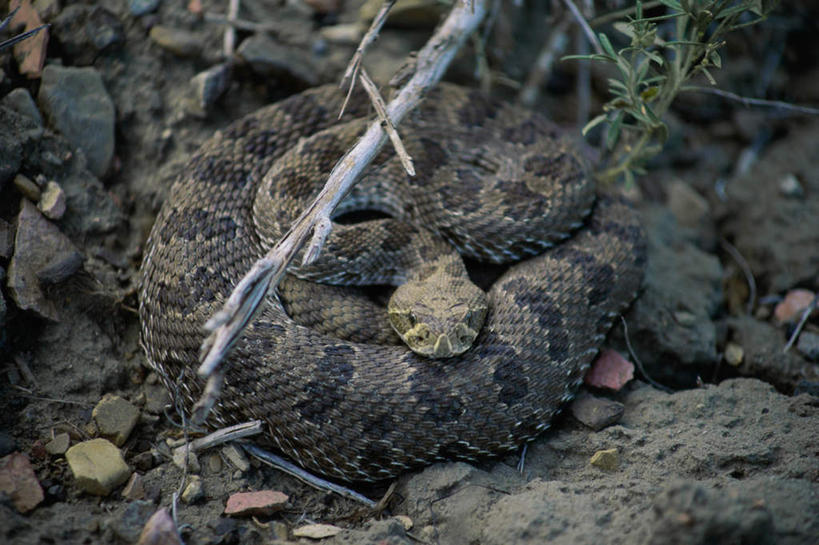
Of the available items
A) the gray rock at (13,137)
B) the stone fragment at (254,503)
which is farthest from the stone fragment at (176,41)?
the stone fragment at (254,503)

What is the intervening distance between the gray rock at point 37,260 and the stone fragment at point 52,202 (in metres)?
0.05

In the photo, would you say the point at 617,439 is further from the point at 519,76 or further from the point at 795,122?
the point at 795,122

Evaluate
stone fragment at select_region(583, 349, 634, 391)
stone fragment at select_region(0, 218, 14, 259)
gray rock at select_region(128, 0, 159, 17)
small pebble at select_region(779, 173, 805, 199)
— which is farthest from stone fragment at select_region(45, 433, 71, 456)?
small pebble at select_region(779, 173, 805, 199)

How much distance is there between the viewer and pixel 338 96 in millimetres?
5727

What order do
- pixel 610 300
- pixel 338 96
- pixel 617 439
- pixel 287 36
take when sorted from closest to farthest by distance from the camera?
pixel 617 439, pixel 610 300, pixel 338 96, pixel 287 36

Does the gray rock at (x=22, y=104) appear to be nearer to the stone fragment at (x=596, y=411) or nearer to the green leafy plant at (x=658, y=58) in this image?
the green leafy plant at (x=658, y=58)

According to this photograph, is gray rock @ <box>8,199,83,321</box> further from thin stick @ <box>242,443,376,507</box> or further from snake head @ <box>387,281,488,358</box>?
snake head @ <box>387,281,488,358</box>

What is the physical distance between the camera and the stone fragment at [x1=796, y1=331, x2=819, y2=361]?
513 cm

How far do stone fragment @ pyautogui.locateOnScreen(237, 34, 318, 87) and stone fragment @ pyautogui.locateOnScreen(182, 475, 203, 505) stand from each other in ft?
12.6

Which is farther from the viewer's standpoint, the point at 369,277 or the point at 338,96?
the point at 338,96

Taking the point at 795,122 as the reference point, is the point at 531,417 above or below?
above

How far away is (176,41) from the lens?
18.7ft

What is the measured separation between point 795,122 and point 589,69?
242 cm

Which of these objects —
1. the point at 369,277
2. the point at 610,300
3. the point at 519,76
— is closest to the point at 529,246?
the point at 610,300
